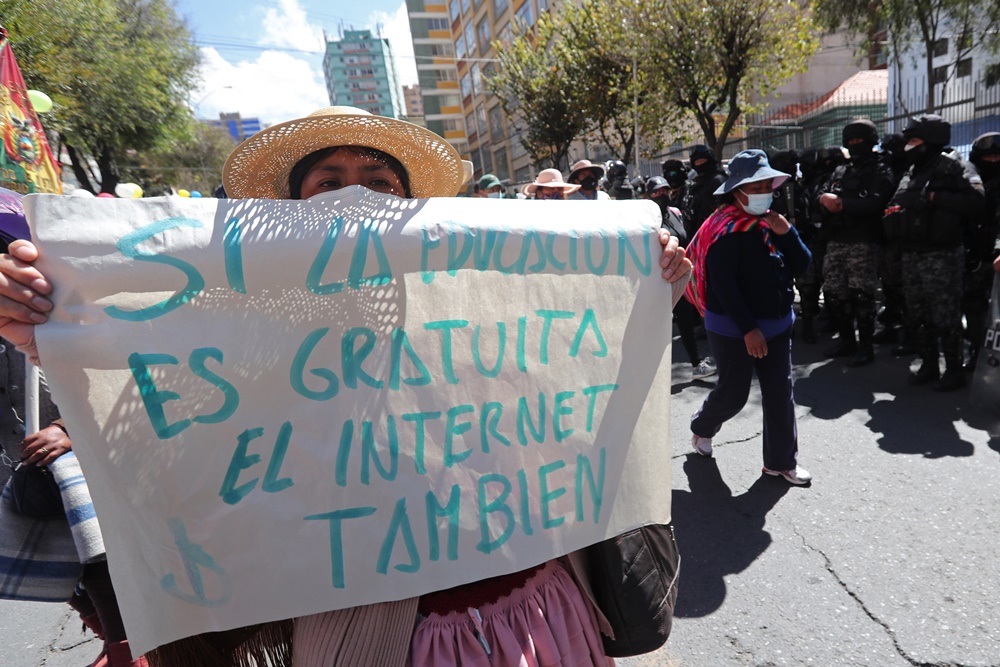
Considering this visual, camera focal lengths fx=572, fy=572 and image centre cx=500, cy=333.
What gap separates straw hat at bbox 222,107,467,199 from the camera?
4.42 ft

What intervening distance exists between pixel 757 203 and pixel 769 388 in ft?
3.13

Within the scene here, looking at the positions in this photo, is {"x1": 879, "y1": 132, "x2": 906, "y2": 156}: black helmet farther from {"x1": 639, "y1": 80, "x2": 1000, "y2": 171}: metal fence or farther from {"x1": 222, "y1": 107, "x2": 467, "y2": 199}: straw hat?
{"x1": 222, "y1": 107, "x2": 467, "y2": 199}: straw hat

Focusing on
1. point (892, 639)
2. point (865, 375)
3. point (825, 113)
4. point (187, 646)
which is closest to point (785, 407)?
point (892, 639)

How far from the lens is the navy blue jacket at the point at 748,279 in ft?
9.39

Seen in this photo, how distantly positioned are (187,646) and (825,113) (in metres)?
21.5

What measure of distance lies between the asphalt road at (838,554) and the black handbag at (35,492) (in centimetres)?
136

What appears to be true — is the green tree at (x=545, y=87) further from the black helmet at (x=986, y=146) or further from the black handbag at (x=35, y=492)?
the black handbag at (x=35, y=492)

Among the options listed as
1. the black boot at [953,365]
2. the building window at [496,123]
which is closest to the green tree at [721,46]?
the black boot at [953,365]

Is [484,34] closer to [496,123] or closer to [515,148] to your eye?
[496,123]

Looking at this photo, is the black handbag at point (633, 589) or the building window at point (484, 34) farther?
the building window at point (484, 34)

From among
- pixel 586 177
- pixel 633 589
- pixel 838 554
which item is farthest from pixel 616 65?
pixel 633 589

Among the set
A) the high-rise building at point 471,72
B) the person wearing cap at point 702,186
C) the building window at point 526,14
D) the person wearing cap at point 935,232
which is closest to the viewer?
the person wearing cap at point 935,232

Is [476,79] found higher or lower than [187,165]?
higher

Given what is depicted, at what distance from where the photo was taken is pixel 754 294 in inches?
114
